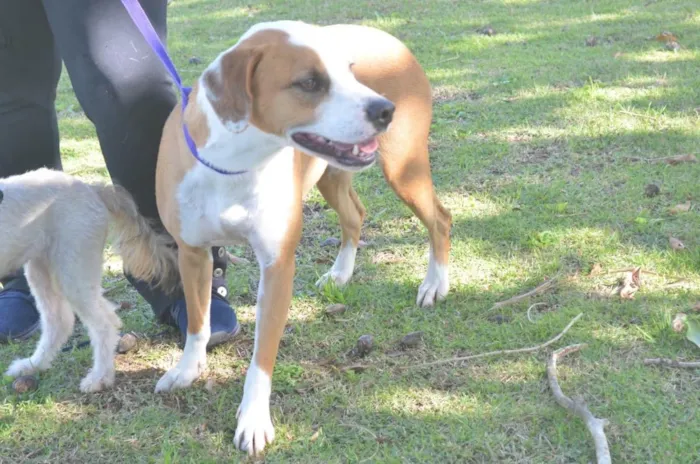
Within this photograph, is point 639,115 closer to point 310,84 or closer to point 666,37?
point 666,37

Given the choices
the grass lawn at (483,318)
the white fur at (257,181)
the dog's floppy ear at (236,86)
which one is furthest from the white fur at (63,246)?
the dog's floppy ear at (236,86)

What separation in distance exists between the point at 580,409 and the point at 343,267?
1.40 meters

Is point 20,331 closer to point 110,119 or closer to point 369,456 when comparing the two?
point 110,119

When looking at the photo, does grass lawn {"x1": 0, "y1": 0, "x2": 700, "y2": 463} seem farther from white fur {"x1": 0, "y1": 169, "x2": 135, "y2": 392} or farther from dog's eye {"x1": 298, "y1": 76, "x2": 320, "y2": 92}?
dog's eye {"x1": 298, "y1": 76, "x2": 320, "y2": 92}

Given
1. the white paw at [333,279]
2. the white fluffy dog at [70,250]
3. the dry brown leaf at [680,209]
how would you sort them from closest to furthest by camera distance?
the white fluffy dog at [70,250] < the white paw at [333,279] < the dry brown leaf at [680,209]

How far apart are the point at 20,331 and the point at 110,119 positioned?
3.40 ft

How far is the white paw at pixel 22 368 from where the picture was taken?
301 cm

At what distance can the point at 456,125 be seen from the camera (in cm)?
527

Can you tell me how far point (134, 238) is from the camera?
9.76 feet

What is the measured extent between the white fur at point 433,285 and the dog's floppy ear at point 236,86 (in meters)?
1.41

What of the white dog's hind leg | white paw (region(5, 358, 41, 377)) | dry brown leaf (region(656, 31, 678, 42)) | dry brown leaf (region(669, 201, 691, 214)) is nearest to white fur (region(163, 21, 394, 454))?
the white dog's hind leg

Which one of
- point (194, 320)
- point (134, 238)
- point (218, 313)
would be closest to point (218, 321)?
point (218, 313)

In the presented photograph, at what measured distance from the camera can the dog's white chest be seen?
2.57 m

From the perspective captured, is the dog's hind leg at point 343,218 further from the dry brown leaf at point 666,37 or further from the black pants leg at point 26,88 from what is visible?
the dry brown leaf at point 666,37
